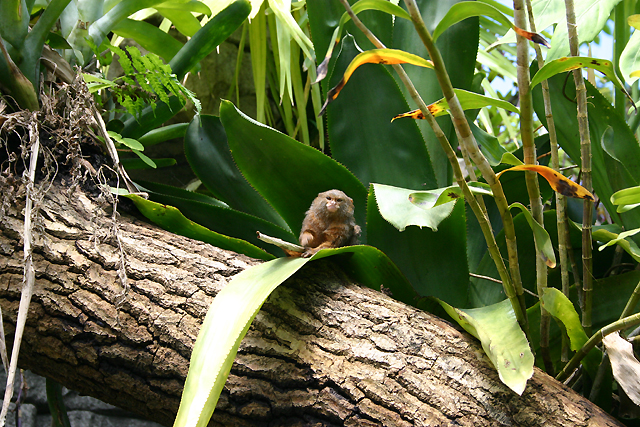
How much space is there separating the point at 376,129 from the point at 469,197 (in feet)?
2.29

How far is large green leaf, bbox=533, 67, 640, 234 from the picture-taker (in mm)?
1561

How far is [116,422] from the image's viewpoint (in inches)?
133

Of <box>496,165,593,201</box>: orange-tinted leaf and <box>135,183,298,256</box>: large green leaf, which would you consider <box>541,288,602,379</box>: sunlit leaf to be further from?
<box>135,183,298,256</box>: large green leaf

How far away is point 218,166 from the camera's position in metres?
1.95

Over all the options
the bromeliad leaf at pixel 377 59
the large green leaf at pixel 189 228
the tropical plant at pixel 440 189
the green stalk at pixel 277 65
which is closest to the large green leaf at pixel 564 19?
the tropical plant at pixel 440 189

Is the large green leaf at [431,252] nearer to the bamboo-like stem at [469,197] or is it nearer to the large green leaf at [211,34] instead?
the bamboo-like stem at [469,197]

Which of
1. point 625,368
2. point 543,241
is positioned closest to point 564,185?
point 543,241

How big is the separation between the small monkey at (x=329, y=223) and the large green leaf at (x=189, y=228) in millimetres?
187

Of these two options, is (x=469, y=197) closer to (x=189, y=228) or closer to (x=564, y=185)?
(x=564, y=185)

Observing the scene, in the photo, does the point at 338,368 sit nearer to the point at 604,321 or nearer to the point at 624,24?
the point at 604,321

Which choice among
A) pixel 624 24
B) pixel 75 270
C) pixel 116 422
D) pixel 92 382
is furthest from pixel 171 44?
pixel 116 422

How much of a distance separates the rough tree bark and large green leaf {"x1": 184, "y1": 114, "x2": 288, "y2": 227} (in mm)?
513

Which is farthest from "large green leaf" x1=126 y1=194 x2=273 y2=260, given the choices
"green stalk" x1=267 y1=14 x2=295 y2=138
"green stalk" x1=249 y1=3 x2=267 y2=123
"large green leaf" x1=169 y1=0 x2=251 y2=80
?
"green stalk" x1=267 y1=14 x2=295 y2=138

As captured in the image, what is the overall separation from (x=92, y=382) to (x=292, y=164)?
93 cm
